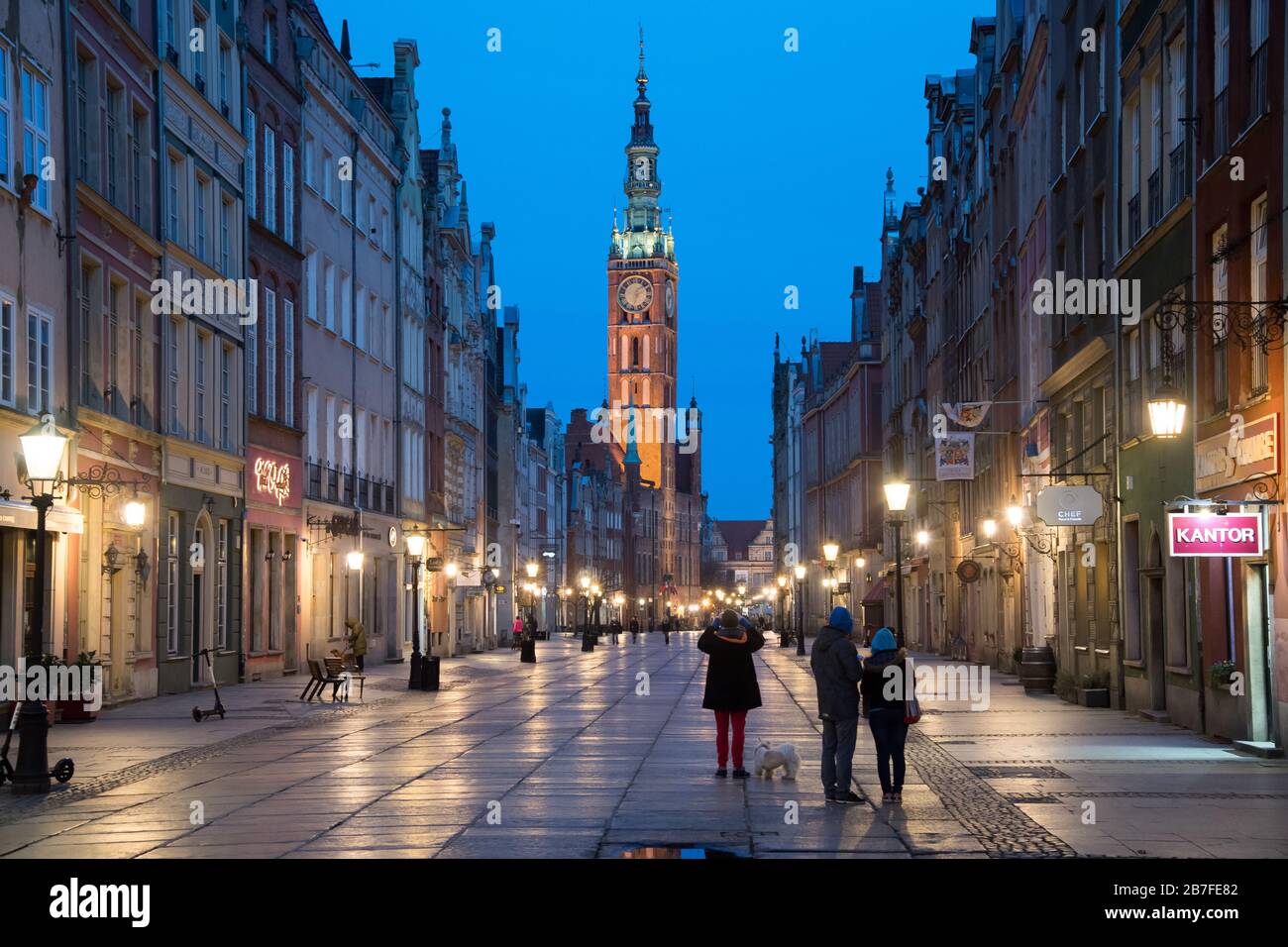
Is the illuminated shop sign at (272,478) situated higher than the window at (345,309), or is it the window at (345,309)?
the window at (345,309)

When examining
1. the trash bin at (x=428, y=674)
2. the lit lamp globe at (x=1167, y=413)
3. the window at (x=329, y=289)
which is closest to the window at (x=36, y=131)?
the trash bin at (x=428, y=674)

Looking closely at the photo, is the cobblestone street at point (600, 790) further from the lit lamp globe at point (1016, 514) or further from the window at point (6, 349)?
the lit lamp globe at point (1016, 514)

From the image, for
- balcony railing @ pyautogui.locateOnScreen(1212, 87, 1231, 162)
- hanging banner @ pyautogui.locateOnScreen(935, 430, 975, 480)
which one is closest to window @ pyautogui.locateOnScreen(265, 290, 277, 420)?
hanging banner @ pyautogui.locateOnScreen(935, 430, 975, 480)

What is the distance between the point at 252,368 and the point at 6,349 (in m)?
16.9

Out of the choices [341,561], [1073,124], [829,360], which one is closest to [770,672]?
[341,561]

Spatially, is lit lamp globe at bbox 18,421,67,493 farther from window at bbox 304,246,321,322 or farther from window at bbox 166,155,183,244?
window at bbox 304,246,321,322

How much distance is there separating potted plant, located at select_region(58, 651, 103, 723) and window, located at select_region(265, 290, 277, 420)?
52.9 feet

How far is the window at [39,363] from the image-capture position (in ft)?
90.7

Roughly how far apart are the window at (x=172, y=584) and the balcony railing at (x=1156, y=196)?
62.3 feet

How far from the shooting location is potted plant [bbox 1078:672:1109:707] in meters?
32.2

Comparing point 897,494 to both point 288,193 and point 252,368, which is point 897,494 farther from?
point 288,193

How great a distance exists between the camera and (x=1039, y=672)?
122ft
